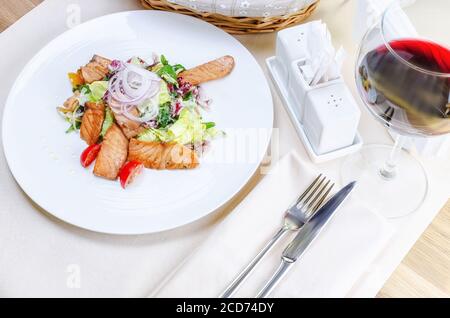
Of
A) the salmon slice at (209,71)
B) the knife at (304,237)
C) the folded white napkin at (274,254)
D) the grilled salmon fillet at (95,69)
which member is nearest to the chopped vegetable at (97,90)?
the grilled salmon fillet at (95,69)

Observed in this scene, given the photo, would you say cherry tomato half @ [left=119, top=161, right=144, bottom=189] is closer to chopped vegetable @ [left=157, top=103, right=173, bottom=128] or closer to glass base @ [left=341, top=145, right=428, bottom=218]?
chopped vegetable @ [left=157, top=103, right=173, bottom=128]

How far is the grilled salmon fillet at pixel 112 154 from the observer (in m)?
0.94

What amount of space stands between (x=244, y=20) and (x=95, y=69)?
31 cm

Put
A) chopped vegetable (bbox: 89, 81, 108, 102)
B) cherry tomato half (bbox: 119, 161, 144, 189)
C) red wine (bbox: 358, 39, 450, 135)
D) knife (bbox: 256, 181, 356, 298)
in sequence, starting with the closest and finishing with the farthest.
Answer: red wine (bbox: 358, 39, 450, 135) < knife (bbox: 256, 181, 356, 298) < cherry tomato half (bbox: 119, 161, 144, 189) < chopped vegetable (bbox: 89, 81, 108, 102)

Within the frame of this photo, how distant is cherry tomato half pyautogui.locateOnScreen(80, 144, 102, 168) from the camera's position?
0.96m

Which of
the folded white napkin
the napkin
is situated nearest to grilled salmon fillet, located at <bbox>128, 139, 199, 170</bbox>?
the folded white napkin

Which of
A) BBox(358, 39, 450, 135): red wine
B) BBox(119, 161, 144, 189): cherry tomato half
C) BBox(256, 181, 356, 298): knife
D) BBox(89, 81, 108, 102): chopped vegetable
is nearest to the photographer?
BBox(358, 39, 450, 135): red wine

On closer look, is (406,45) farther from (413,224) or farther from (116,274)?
(116,274)

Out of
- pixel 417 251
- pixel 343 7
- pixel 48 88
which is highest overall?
pixel 48 88

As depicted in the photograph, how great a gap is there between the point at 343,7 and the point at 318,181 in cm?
47

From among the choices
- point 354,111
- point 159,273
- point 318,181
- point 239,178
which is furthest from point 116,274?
point 354,111

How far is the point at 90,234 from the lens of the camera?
917 millimetres

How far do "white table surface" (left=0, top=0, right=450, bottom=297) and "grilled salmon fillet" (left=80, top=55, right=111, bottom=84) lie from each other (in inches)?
6.6

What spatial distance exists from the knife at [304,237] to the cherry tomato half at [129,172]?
29 cm
